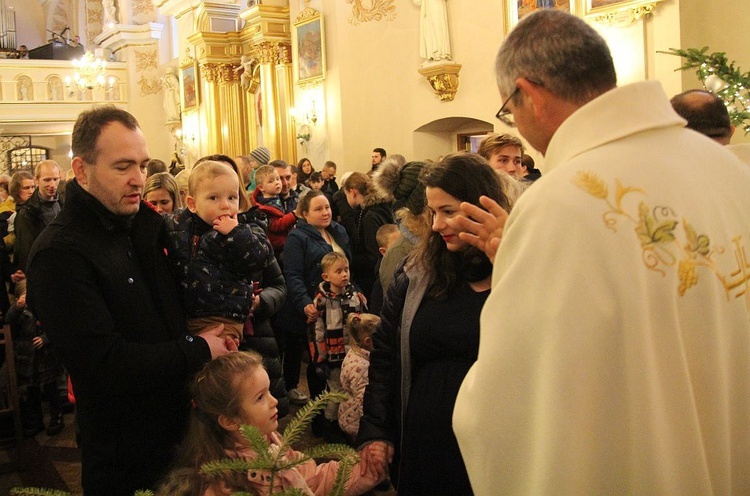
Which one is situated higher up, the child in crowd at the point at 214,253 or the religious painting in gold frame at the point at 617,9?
the religious painting in gold frame at the point at 617,9

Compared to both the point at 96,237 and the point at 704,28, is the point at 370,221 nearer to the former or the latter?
the point at 96,237

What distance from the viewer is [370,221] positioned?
568 centimetres

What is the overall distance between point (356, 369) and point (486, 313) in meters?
2.81

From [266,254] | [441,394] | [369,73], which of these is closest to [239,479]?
[441,394]

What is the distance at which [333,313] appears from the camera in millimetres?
4625

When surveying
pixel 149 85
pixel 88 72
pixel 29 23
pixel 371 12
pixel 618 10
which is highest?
pixel 29 23

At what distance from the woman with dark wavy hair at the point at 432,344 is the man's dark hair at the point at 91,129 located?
3.33 feet

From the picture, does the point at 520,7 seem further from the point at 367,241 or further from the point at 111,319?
the point at 111,319

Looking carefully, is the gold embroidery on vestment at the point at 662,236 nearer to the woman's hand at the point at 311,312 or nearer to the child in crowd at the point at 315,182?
the woman's hand at the point at 311,312

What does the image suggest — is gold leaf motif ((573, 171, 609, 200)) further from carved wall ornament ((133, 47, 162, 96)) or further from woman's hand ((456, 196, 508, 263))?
carved wall ornament ((133, 47, 162, 96))

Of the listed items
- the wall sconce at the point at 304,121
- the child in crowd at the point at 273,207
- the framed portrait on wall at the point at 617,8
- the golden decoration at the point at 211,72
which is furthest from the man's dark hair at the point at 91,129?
the golden decoration at the point at 211,72

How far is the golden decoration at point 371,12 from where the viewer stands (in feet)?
40.8

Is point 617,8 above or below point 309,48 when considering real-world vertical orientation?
below

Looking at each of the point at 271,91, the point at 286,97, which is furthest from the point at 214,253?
the point at 271,91
